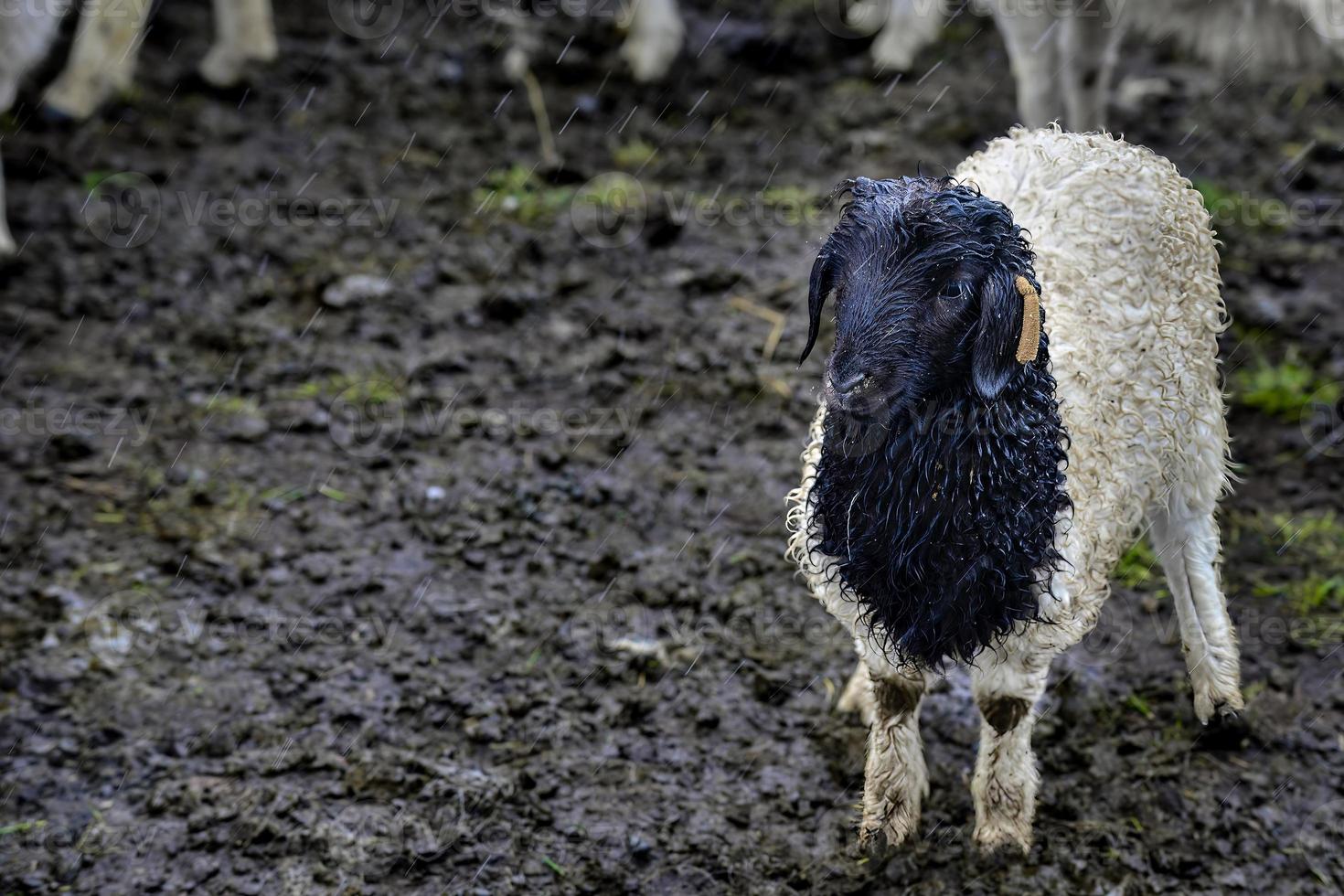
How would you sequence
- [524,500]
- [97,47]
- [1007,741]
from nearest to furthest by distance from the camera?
1. [1007,741]
2. [524,500]
3. [97,47]

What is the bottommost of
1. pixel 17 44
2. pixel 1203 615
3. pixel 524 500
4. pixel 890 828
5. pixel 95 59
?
pixel 95 59

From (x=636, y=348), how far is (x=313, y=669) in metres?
2.37

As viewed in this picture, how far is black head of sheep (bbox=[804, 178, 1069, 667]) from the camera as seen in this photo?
2.85 m

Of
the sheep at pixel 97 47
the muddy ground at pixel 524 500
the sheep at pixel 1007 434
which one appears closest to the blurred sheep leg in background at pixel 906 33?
the muddy ground at pixel 524 500

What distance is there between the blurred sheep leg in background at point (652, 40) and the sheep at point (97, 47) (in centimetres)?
235

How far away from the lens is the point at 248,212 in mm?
7148

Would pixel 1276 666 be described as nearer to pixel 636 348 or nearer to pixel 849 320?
pixel 849 320

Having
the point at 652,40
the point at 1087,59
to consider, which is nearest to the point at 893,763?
the point at 1087,59

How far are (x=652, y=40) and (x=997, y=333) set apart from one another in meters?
5.92

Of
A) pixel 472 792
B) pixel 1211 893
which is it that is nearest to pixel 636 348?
pixel 472 792

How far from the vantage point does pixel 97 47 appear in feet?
25.1

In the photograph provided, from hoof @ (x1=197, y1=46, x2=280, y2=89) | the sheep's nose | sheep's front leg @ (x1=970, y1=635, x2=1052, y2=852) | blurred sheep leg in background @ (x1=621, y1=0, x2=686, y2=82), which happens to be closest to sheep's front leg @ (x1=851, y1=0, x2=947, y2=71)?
blurred sheep leg in background @ (x1=621, y1=0, x2=686, y2=82)

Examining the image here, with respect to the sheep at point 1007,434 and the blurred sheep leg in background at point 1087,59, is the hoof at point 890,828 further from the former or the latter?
the blurred sheep leg in background at point 1087,59

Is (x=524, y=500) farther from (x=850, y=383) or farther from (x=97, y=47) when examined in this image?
(x=97, y=47)
